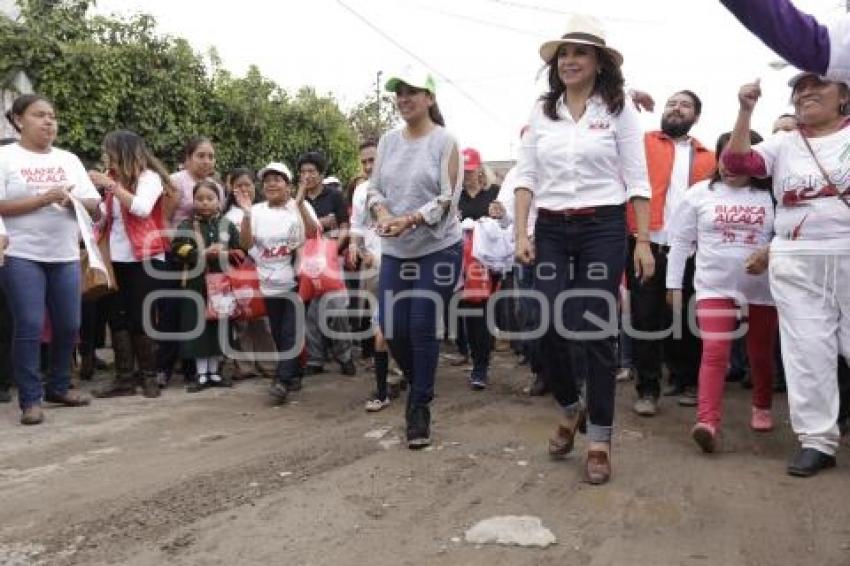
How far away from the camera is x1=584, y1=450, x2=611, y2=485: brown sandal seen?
374 cm

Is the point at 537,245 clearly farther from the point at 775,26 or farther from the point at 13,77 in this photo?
the point at 13,77

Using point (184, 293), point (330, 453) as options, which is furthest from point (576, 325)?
point (184, 293)

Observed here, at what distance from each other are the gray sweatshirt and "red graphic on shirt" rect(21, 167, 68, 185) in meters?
2.26

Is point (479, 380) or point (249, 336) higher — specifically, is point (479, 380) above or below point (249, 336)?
below

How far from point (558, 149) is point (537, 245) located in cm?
48

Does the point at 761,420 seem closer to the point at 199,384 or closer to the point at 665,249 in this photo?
the point at 665,249

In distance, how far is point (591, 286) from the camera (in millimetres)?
3840

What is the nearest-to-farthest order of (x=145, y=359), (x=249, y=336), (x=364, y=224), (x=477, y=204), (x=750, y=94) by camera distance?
(x=750, y=94), (x=364, y=224), (x=145, y=359), (x=249, y=336), (x=477, y=204)

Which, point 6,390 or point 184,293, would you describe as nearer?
point 6,390

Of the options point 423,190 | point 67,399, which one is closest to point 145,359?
point 67,399

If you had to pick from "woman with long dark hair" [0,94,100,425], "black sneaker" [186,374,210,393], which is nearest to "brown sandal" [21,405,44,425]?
"woman with long dark hair" [0,94,100,425]

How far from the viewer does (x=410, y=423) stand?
14.6ft

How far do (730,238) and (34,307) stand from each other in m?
4.34

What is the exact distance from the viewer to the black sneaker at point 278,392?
5824 millimetres
